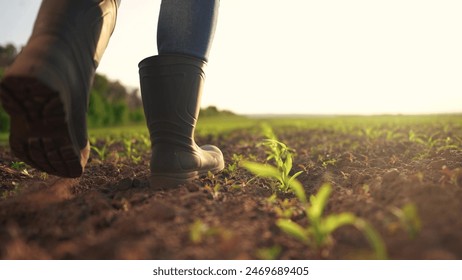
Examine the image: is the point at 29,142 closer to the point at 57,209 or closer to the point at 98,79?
the point at 57,209

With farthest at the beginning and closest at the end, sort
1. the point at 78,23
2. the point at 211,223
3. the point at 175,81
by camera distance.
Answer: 1. the point at 175,81
2. the point at 78,23
3. the point at 211,223

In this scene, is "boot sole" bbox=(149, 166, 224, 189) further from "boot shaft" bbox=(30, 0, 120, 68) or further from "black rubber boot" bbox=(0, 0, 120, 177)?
"boot shaft" bbox=(30, 0, 120, 68)

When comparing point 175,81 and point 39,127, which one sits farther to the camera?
point 175,81

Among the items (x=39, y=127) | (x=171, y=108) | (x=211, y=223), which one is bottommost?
(x=211, y=223)

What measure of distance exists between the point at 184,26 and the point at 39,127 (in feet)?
2.58

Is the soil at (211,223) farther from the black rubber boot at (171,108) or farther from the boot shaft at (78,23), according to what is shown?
the boot shaft at (78,23)

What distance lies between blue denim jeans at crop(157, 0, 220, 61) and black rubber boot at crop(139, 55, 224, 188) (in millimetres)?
52

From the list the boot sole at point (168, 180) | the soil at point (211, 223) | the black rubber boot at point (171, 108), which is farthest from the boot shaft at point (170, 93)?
the soil at point (211, 223)

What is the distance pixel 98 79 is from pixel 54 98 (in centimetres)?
1611

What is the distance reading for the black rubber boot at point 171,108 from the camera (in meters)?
1.78

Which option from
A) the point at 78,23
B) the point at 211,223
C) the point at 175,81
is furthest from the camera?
the point at 175,81

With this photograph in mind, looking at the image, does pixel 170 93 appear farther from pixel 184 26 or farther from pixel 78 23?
pixel 78 23

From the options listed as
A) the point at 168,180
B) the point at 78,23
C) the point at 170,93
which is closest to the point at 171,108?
the point at 170,93

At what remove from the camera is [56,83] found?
136cm
